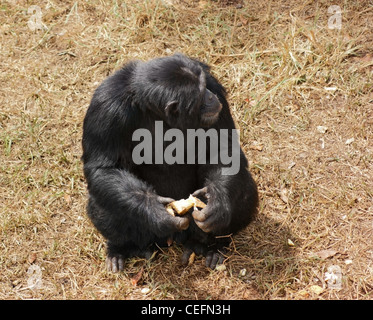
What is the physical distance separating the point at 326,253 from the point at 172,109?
255cm

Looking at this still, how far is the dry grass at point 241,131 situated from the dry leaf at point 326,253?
1.5 inches

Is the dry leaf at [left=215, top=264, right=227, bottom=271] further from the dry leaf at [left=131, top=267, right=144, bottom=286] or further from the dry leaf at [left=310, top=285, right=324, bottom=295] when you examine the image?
the dry leaf at [left=310, top=285, right=324, bottom=295]

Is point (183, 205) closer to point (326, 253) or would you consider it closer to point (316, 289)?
point (316, 289)

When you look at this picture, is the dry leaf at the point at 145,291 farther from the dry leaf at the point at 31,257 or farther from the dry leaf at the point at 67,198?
the dry leaf at the point at 67,198

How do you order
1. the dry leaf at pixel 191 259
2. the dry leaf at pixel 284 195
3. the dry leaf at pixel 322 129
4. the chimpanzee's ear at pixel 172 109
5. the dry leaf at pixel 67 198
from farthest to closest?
the dry leaf at pixel 322 129
the dry leaf at pixel 67 198
the dry leaf at pixel 284 195
the dry leaf at pixel 191 259
the chimpanzee's ear at pixel 172 109

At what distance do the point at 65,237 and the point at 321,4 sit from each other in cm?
567

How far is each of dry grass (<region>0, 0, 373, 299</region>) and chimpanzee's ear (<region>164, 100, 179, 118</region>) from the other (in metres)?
1.88

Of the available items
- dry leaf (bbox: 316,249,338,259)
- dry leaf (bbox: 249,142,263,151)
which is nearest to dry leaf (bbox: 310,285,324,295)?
dry leaf (bbox: 316,249,338,259)

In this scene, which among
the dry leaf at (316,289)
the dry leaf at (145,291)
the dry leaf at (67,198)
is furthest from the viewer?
the dry leaf at (67,198)

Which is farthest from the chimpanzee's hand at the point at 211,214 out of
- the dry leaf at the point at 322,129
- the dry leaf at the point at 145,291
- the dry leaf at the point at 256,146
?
the dry leaf at the point at 322,129

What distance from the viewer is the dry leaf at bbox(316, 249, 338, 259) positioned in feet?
22.3

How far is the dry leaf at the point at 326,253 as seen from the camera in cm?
678

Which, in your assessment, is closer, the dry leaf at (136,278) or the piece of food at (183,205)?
the piece of food at (183,205)
